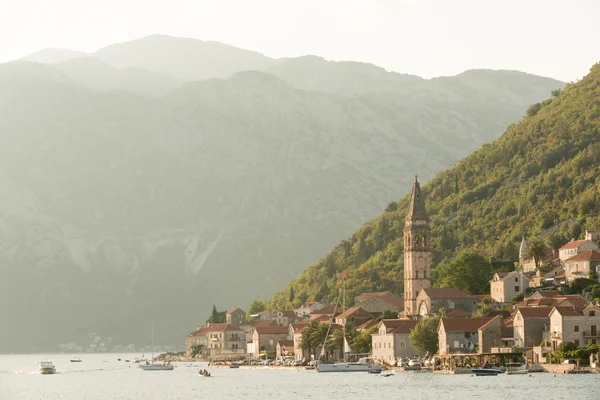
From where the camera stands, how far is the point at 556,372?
14088cm

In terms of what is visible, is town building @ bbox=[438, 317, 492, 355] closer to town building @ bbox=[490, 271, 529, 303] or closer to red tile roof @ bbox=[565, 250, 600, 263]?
town building @ bbox=[490, 271, 529, 303]

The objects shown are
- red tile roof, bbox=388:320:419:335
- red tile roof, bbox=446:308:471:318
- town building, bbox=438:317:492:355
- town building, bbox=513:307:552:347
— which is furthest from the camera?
red tile roof, bbox=446:308:471:318

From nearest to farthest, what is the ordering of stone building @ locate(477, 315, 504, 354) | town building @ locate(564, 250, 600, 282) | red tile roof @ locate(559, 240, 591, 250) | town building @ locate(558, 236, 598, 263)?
stone building @ locate(477, 315, 504, 354) → town building @ locate(564, 250, 600, 282) → town building @ locate(558, 236, 598, 263) → red tile roof @ locate(559, 240, 591, 250)

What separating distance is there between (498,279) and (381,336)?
21323 mm

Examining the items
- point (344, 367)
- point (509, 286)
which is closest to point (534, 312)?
point (509, 286)

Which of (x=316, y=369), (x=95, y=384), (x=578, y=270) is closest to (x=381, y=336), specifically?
(x=316, y=369)

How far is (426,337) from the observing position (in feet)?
559

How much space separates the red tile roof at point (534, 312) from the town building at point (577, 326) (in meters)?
5.39

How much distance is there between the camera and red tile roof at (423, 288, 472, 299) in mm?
190250

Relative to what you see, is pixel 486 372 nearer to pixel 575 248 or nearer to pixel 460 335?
pixel 460 335

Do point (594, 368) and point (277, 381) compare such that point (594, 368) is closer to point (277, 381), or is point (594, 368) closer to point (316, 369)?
point (277, 381)

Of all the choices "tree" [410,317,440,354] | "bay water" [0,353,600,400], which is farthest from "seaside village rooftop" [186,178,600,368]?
"bay water" [0,353,600,400]

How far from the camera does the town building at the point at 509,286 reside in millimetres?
186250

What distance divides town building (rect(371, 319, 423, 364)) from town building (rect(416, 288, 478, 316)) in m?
7.60
